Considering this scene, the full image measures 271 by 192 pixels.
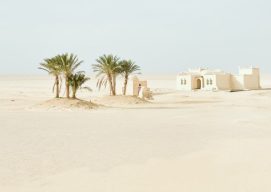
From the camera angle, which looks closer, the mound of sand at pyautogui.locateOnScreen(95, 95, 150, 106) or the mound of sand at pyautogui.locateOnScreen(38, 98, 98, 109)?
the mound of sand at pyautogui.locateOnScreen(38, 98, 98, 109)

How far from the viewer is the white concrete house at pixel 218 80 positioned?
2117 inches

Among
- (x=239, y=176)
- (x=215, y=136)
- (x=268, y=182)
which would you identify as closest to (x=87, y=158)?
(x=239, y=176)

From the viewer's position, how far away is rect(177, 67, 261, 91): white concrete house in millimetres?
53781

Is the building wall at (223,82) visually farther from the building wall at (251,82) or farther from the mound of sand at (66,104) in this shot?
the mound of sand at (66,104)

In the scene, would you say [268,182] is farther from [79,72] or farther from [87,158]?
[79,72]

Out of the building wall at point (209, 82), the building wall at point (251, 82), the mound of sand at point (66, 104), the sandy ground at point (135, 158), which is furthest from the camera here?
the building wall at point (251, 82)

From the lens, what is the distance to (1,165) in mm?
9008

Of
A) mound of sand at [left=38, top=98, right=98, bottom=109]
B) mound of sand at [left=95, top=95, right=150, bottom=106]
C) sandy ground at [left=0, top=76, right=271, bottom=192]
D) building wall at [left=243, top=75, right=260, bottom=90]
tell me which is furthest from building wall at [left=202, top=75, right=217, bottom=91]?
sandy ground at [left=0, top=76, right=271, bottom=192]

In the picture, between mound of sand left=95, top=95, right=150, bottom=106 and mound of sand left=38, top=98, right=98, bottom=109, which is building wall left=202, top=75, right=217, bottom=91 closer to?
mound of sand left=95, top=95, right=150, bottom=106

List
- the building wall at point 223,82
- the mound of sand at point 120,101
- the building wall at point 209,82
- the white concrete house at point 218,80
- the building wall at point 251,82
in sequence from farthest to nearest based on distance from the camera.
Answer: the building wall at point 251,82, the white concrete house at point 218,80, the building wall at point 223,82, the building wall at point 209,82, the mound of sand at point 120,101

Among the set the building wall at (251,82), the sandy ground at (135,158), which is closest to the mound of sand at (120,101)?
the sandy ground at (135,158)

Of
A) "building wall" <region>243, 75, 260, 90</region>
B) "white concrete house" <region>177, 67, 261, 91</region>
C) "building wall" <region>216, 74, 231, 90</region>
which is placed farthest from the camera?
"building wall" <region>243, 75, 260, 90</region>

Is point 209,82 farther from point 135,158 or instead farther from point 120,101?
point 135,158

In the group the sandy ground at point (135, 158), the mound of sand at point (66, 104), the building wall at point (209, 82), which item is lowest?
the sandy ground at point (135, 158)
